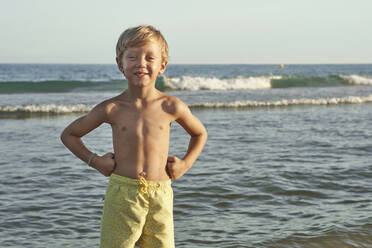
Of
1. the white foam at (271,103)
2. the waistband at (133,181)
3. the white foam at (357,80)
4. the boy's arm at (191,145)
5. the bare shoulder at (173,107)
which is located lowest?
the white foam at (271,103)

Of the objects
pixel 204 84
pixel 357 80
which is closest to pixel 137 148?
pixel 204 84

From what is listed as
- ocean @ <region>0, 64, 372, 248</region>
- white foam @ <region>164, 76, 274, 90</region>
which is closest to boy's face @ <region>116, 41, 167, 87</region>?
ocean @ <region>0, 64, 372, 248</region>

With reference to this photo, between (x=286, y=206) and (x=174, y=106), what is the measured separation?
2.83 m

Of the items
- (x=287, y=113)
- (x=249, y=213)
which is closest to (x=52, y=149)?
(x=249, y=213)

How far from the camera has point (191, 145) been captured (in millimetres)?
2623

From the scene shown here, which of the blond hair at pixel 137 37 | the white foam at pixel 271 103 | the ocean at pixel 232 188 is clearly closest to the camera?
the blond hair at pixel 137 37

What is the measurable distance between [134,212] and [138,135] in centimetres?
40

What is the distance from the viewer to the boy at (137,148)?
2.39 metres

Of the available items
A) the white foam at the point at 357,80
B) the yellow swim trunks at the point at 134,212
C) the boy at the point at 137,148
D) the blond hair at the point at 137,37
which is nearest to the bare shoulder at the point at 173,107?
the boy at the point at 137,148

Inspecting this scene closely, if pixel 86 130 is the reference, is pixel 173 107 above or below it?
above

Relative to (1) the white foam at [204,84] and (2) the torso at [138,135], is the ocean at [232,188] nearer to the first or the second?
(2) the torso at [138,135]

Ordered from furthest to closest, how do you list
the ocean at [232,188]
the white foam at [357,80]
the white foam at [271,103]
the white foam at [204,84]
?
the white foam at [357,80] < the white foam at [204,84] < the white foam at [271,103] < the ocean at [232,188]

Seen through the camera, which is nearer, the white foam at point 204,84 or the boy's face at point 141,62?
the boy's face at point 141,62

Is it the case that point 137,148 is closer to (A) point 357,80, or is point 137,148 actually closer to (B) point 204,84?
(B) point 204,84
